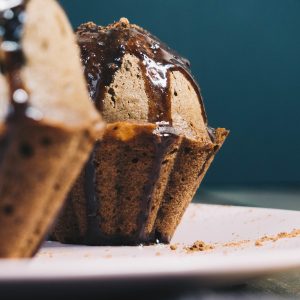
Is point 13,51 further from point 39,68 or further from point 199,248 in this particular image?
point 199,248

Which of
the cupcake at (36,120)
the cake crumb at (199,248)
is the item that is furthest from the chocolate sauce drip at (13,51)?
the cake crumb at (199,248)

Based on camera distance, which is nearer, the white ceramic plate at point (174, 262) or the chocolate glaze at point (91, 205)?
the white ceramic plate at point (174, 262)

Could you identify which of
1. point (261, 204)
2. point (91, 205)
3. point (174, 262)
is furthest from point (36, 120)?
point (261, 204)

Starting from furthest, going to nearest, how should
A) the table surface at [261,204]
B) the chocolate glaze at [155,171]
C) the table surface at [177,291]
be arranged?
the chocolate glaze at [155,171]
the table surface at [261,204]
the table surface at [177,291]

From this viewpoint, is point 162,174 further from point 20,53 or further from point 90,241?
point 20,53

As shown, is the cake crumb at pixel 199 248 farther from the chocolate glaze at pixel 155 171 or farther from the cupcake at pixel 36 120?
the cupcake at pixel 36 120

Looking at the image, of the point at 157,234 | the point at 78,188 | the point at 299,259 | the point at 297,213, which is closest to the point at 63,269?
the point at 299,259

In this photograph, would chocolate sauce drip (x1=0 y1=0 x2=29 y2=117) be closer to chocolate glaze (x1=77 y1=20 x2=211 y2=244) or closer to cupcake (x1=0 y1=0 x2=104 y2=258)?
cupcake (x1=0 y1=0 x2=104 y2=258)

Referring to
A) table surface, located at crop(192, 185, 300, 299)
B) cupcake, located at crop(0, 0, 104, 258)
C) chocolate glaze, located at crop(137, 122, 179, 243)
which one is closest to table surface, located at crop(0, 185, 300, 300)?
table surface, located at crop(192, 185, 300, 299)
